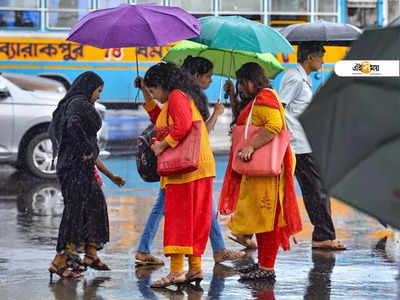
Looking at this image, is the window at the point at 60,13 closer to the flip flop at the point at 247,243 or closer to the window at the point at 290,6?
Result: the window at the point at 290,6

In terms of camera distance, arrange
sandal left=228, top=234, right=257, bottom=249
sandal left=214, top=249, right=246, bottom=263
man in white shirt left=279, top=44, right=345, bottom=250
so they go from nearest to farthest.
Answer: sandal left=214, top=249, right=246, bottom=263 → man in white shirt left=279, top=44, right=345, bottom=250 → sandal left=228, top=234, right=257, bottom=249

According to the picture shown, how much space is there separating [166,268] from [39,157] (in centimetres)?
712

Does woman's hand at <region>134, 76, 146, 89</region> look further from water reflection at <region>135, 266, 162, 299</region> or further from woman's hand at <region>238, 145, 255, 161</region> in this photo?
water reflection at <region>135, 266, 162, 299</region>

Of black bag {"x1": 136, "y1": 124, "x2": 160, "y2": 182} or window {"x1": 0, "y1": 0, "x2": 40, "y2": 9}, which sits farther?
window {"x1": 0, "y1": 0, "x2": 40, "y2": 9}

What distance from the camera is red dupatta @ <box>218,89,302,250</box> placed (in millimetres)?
7340

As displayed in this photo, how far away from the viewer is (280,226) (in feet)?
24.3

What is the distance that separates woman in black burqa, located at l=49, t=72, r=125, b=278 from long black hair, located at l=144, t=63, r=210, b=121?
50 cm

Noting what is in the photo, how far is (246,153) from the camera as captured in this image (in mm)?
7297

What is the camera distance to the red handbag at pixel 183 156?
6.87m

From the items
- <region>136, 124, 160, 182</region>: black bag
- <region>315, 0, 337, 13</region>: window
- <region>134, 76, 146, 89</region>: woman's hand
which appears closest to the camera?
<region>136, 124, 160, 182</region>: black bag

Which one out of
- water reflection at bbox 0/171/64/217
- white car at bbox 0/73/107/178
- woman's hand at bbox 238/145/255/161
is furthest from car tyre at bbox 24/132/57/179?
woman's hand at bbox 238/145/255/161

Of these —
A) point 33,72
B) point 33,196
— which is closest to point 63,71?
point 33,72

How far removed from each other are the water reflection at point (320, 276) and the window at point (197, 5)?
31.8 ft

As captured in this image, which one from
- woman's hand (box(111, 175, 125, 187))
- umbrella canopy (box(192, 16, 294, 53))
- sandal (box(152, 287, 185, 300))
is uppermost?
umbrella canopy (box(192, 16, 294, 53))
